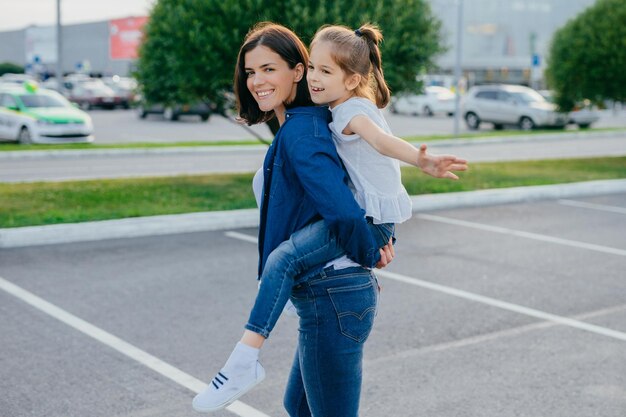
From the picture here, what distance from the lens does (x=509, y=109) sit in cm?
3422

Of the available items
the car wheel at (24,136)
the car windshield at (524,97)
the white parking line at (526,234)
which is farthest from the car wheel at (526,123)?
the white parking line at (526,234)

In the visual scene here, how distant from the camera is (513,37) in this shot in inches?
2847

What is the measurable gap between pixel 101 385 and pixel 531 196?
966 cm

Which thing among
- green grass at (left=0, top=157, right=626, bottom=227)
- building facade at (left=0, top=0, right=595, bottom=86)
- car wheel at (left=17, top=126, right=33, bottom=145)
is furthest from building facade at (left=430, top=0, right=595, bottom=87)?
green grass at (left=0, top=157, right=626, bottom=227)

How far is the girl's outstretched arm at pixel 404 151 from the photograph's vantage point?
2684 mm

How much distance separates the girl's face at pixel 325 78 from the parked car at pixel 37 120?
71.3 feet

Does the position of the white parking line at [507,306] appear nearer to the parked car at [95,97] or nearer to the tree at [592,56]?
the tree at [592,56]

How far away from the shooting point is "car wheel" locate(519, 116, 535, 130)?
3356 centimetres

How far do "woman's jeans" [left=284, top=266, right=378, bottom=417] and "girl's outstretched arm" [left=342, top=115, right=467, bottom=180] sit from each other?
420 mm

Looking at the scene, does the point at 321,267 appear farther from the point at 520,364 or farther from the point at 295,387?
the point at 520,364

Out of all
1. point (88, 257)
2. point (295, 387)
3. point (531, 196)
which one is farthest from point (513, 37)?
point (295, 387)

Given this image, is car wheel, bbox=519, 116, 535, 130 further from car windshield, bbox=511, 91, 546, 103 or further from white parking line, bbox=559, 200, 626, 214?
white parking line, bbox=559, 200, 626, 214

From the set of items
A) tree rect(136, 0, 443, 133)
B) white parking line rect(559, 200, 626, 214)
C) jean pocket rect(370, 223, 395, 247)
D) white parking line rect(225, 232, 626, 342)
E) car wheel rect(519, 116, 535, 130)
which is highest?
tree rect(136, 0, 443, 133)

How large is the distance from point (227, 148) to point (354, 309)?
67.5 feet
